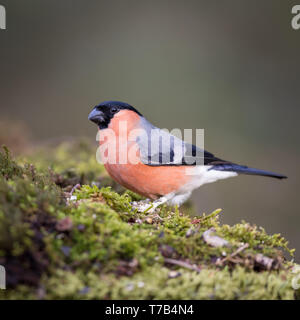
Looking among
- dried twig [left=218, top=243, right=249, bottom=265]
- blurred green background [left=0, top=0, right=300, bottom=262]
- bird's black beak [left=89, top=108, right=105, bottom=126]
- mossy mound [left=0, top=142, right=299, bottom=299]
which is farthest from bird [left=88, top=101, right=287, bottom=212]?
blurred green background [left=0, top=0, right=300, bottom=262]

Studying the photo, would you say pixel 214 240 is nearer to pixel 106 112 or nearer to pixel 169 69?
pixel 106 112

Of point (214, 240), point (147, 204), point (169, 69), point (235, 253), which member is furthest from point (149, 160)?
point (169, 69)

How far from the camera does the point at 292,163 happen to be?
33.7 feet

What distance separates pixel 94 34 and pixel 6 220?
14.0 m

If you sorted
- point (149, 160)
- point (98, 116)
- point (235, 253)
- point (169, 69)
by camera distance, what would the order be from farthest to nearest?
1. point (169, 69)
2. point (98, 116)
3. point (149, 160)
4. point (235, 253)

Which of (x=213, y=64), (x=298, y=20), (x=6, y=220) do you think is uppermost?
(x=298, y=20)

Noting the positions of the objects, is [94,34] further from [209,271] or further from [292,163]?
[209,271]

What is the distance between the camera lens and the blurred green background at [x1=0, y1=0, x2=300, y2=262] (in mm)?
11109

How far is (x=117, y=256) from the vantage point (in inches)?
76.9

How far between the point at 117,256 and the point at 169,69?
11.7 meters

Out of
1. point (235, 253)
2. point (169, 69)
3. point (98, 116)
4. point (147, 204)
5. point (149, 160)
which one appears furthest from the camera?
point (169, 69)

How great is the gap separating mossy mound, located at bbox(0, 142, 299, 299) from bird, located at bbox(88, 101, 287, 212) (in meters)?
1.33

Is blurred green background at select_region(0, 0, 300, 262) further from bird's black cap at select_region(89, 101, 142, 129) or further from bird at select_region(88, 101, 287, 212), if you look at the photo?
bird's black cap at select_region(89, 101, 142, 129)
